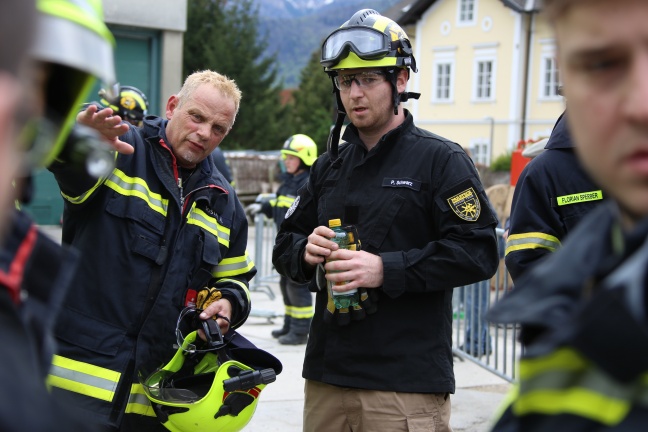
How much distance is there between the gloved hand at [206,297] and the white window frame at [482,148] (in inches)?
1274

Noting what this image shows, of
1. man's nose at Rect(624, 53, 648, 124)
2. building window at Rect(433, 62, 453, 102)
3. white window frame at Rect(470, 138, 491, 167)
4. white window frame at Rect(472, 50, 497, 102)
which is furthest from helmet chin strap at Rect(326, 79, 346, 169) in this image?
building window at Rect(433, 62, 453, 102)

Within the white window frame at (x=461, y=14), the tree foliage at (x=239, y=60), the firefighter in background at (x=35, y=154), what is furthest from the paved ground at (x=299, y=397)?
the tree foliage at (x=239, y=60)

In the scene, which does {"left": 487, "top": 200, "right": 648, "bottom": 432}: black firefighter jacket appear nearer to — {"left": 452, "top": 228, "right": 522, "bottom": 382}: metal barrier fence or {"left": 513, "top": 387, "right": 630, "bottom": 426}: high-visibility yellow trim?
{"left": 513, "top": 387, "right": 630, "bottom": 426}: high-visibility yellow trim

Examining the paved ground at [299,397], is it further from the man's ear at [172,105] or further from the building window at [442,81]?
the building window at [442,81]

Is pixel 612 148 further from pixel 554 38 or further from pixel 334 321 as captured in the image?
pixel 334 321

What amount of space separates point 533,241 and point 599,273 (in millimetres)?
2205

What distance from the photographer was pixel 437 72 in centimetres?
3762

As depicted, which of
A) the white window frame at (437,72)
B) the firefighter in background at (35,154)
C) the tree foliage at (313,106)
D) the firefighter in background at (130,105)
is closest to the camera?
the firefighter in background at (35,154)

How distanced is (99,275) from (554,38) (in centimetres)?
261

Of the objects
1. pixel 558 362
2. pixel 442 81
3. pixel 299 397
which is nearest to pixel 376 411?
pixel 558 362

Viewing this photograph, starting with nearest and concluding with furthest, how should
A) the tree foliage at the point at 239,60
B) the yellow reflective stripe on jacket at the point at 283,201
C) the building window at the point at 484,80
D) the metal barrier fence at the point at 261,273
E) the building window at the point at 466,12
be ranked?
the yellow reflective stripe on jacket at the point at 283,201, the metal barrier fence at the point at 261,273, the building window at the point at 484,80, the building window at the point at 466,12, the tree foliage at the point at 239,60

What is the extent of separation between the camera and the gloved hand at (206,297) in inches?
145

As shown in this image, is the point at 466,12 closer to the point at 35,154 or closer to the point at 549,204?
the point at 549,204

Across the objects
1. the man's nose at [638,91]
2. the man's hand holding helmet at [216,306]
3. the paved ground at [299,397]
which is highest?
the man's nose at [638,91]
